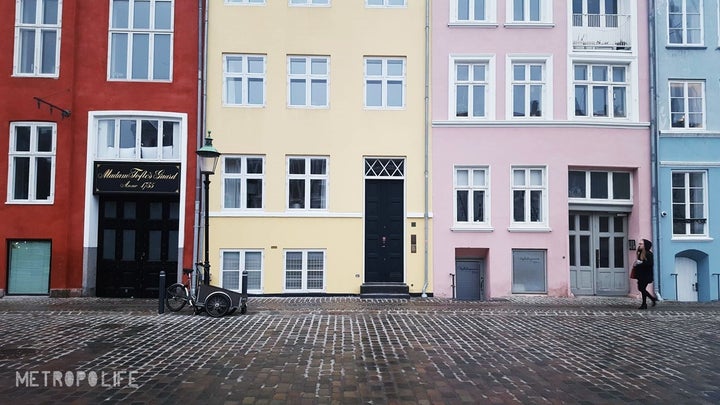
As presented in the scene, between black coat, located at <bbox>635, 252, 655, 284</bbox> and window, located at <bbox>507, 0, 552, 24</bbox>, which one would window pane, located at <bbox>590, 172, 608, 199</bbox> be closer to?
black coat, located at <bbox>635, 252, 655, 284</bbox>

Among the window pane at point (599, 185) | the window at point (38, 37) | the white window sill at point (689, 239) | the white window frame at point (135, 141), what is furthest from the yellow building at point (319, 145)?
the white window sill at point (689, 239)

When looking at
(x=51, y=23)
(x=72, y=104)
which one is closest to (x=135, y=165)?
(x=72, y=104)

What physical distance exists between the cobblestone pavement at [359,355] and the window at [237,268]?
2.71 meters

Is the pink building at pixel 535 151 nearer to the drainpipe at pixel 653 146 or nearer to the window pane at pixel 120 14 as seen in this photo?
the drainpipe at pixel 653 146

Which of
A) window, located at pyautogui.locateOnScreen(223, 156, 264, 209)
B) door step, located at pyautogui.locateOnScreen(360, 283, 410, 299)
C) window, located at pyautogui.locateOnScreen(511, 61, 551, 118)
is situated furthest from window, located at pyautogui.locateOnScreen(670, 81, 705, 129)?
window, located at pyautogui.locateOnScreen(223, 156, 264, 209)

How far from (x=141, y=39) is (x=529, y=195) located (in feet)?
42.6

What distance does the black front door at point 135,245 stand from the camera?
1634 cm

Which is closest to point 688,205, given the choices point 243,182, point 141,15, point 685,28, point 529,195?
point 529,195

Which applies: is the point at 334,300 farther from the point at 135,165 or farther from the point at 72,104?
the point at 72,104

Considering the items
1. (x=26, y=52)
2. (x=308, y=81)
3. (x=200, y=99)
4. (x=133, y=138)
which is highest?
(x=26, y=52)

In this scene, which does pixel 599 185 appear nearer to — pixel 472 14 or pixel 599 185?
pixel 599 185

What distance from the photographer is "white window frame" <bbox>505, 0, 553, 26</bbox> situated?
56.1 ft

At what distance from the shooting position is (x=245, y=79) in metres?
16.9

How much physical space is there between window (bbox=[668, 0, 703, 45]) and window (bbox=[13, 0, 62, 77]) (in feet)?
62.8
